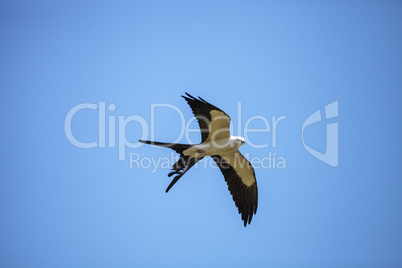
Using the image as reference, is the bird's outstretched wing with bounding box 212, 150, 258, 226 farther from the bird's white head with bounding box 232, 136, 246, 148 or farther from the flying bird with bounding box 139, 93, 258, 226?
the bird's white head with bounding box 232, 136, 246, 148

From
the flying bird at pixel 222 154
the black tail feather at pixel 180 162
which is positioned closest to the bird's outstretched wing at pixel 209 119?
the flying bird at pixel 222 154

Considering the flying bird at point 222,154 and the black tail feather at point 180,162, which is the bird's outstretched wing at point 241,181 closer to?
the flying bird at point 222,154

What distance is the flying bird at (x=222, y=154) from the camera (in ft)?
26.7

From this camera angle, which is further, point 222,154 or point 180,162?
point 222,154

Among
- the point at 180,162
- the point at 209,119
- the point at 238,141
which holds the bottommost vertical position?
the point at 180,162

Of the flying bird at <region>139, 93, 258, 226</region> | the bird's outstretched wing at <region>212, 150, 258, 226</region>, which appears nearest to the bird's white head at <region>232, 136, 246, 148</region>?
the flying bird at <region>139, 93, 258, 226</region>

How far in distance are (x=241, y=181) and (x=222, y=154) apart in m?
0.78

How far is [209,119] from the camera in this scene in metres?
8.31

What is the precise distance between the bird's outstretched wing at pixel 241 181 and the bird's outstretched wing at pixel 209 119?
597 mm

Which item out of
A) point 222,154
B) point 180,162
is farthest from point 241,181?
point 180,162

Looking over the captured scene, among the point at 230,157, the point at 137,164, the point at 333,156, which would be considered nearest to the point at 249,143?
the point at 230,157

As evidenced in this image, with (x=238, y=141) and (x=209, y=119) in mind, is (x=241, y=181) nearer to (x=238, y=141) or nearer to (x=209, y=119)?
(x=238, y=141)

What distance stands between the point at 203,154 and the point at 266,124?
8.57ft

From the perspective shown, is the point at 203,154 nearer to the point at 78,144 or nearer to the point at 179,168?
the point at 179,168
